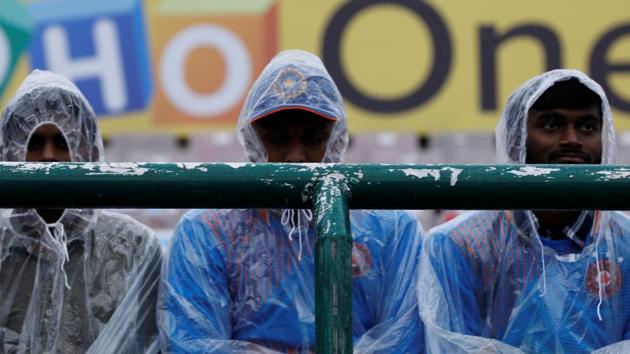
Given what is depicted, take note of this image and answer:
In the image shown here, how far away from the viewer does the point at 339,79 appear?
21.0 ft

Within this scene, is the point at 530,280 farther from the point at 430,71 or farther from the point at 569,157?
the point at 430,71

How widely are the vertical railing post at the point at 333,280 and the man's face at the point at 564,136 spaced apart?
1209 mm

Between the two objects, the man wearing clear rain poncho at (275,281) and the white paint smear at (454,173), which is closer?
the white paint smear at (454,173)

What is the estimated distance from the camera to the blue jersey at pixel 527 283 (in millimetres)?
2088

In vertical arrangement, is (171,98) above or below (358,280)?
above

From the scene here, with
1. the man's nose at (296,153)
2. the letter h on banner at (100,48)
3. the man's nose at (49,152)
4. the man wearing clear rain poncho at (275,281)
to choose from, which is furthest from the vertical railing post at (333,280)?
the letter h on banner at (100,48)

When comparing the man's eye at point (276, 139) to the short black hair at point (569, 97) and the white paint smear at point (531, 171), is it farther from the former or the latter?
the white paint smear at point (531, 171)

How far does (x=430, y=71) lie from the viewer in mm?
6496

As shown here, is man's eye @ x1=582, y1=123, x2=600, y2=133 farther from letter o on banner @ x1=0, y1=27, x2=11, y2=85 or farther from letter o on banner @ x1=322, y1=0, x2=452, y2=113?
letter o on banner @ x1=0, y1=27, x2=11, y2=85

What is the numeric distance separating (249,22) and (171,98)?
0.58 m

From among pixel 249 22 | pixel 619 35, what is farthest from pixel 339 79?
pixel 619 35

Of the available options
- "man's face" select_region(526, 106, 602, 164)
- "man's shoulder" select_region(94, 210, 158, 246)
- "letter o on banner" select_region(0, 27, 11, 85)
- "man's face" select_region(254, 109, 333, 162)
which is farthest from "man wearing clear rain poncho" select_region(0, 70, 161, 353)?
"letter o on banner" select_region(0, 27, 11, 85)

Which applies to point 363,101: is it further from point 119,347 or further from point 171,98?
point 119,347

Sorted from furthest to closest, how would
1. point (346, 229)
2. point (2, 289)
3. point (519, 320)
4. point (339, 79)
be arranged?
point (339, 79), point (2, 289), point (519, 320), point (346, 229)
